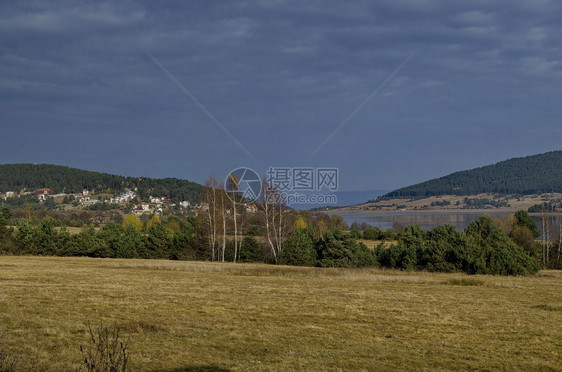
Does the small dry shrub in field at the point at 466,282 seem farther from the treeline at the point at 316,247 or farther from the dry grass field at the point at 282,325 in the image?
the treeline at the point at 316,247

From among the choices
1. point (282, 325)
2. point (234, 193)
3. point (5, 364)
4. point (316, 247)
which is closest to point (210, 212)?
point (234, 193)

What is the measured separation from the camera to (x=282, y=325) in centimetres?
1555

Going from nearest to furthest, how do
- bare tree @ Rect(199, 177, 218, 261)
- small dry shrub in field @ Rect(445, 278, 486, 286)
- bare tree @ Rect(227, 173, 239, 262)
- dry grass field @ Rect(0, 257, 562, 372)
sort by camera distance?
dry grass field @ Rect(0, 257, 562, 372)
small dry shrub in field @ Rect(445, 278, 486, 286)
bare tree @ Rect(227, 173, 239, 262)
bare tree @ Rect(199, 177, 218, 261)

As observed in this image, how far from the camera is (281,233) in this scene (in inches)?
2260

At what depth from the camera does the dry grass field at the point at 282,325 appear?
441 inches

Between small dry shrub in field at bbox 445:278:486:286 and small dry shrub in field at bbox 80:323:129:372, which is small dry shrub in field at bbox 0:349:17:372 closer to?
small dry shrub in field at bbox 80:323:129:372

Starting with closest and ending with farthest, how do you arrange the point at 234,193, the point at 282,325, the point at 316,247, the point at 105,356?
1. the point at 105,356
2. the point at 282,325
3. the point at 316,247
4. the point at 234,193

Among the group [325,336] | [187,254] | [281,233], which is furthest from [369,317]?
[187,254]

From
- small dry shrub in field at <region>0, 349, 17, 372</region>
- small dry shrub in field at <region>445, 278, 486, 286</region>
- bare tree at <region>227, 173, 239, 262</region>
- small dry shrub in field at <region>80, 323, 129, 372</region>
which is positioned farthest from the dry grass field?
bare tree at <region>227, 173, 239, 262</region>

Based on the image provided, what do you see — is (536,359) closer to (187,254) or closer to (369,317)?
(369,317)

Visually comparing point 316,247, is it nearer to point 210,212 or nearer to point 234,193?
point 234,193

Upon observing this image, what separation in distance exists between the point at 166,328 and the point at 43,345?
347cm

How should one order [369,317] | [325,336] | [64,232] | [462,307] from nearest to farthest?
[325,336]
[369,317]
[462,307]
[64,232]

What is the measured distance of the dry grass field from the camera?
11195 millimetres
